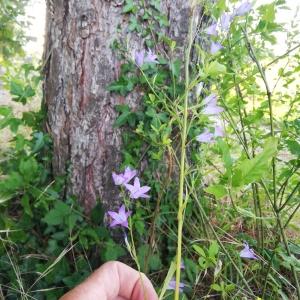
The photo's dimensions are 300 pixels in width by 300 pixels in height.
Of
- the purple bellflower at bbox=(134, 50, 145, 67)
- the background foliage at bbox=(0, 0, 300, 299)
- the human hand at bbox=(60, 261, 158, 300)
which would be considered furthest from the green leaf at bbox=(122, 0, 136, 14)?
the human hand at bbox=(60, 261, 158, 300)

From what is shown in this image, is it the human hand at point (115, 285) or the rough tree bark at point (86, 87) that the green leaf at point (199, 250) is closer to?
the human hand at point (115, 285)

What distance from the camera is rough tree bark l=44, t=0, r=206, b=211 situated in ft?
4.70

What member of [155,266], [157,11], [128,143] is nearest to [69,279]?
[155,266]

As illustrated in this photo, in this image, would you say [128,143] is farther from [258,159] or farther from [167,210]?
[258,159]

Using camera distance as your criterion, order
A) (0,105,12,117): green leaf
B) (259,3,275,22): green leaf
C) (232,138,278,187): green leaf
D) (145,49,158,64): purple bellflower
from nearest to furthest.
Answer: (232,138,278,187): green leaf, (259,3,275,22): green leaf, (145,49,158,64): purple bellflower, (0,105,12,117): green leaf

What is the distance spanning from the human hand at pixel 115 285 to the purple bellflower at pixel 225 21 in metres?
0.70

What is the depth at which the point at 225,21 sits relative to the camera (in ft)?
3.69

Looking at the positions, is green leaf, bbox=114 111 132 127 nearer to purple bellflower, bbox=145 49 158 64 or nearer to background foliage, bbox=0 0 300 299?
background foliage, bbox=0 0 300 299

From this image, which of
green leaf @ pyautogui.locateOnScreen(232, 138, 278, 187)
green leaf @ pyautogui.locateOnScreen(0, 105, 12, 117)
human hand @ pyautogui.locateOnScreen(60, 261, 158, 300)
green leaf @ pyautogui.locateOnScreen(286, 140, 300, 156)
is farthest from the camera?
green leaf @ pyautogui.locateOnScreen(0, 105, 12, 117)

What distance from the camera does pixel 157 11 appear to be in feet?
4.66

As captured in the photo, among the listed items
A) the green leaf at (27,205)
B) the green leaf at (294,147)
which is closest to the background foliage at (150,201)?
the green leaf at (27,205)

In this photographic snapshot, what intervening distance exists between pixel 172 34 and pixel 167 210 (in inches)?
25.6

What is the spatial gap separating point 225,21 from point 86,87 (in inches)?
23.3

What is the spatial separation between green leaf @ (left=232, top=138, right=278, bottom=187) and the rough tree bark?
91 cm
